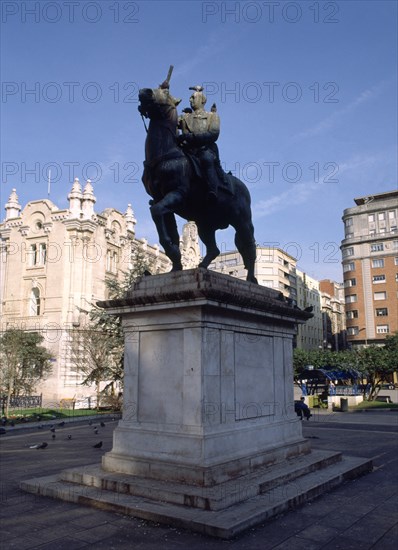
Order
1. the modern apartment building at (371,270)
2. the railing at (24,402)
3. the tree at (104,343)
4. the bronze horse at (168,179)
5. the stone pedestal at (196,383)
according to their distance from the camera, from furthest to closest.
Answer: the modern apartment building at (371,270) → the railing at (24,402) → the tree at (104,343) → the bronze horse at (168,179) → the stone pedestal at (196,383)

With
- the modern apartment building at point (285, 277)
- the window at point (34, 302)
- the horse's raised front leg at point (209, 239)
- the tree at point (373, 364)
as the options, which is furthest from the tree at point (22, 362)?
the modern apartment building at point (285, 277)

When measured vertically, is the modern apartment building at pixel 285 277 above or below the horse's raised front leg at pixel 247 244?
above

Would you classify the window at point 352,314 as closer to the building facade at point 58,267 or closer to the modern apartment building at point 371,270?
the modern apartment building at point 371,270

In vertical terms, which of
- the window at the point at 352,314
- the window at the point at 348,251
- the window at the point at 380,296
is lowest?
the window at the point at 352,314

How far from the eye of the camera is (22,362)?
41.8m

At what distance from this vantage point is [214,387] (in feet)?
25.4

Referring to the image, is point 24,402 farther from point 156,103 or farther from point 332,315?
point 332,315

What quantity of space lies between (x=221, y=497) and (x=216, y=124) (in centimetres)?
670

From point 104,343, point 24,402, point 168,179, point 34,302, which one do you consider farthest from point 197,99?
point 34,302

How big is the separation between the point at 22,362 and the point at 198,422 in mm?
38070

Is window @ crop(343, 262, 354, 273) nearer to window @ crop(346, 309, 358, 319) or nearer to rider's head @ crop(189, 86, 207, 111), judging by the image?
window @ crop(346, 309, 358, 319)

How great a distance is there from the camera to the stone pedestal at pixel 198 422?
6.96 metres

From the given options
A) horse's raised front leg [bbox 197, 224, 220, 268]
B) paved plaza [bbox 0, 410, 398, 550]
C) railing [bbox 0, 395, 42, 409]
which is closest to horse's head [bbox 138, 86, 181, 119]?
horse's raised front leg [bbox 197, 224, 220, 268]

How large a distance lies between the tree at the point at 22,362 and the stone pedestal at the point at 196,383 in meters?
34.1
